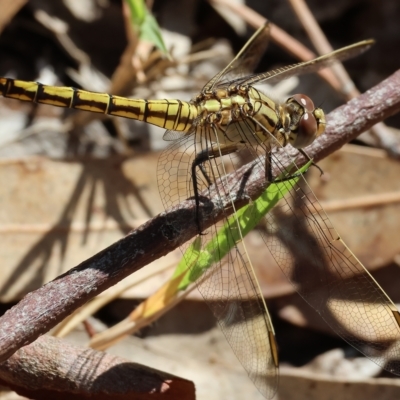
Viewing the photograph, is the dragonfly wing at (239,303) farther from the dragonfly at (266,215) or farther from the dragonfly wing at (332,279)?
the dragonfly wing at (332,279)

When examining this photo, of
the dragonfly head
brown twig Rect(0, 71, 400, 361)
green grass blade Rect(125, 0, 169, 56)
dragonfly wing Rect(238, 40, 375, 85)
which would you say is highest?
green grass blade Rect(125, 0, 169, 56)

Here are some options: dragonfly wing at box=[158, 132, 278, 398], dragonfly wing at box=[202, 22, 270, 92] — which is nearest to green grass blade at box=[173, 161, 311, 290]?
dragonfly wing at box=[158, 132, 278, 398]

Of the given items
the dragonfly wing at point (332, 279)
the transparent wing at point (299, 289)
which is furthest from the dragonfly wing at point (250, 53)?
the dragonfly wing at point (332, 279)

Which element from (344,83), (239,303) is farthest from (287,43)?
(239,303)

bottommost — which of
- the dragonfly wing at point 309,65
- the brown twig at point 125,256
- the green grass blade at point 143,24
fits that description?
the brown twig at point 125,256

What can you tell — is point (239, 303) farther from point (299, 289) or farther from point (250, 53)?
point (250, 53)

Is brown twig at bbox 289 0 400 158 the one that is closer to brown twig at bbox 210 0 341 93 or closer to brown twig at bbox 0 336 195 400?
brown twig at bbox 210 0 341 93

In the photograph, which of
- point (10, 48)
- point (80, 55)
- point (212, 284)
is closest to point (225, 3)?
point (80, 55)
